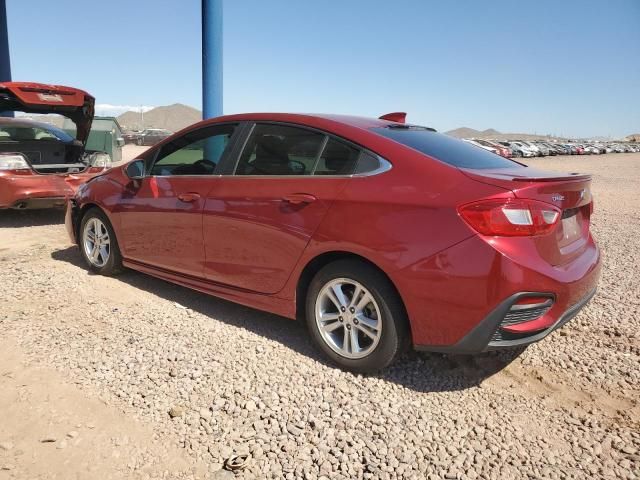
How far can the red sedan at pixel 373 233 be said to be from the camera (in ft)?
8.56

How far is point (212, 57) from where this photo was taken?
29.4 ft

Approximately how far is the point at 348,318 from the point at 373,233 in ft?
1.90

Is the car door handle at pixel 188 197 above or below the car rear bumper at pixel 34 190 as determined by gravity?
above

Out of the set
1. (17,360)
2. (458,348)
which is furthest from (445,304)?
(17,360)

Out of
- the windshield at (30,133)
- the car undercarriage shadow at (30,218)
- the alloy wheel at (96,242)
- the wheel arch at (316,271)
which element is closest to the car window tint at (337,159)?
the wheel arch at (316,271)

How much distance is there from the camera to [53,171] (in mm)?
7328

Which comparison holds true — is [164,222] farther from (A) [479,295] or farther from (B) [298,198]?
(A) [479,295]

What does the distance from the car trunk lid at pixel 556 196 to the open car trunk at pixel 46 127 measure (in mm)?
6177

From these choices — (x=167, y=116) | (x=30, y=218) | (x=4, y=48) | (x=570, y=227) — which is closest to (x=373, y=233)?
(x=570, y=227)

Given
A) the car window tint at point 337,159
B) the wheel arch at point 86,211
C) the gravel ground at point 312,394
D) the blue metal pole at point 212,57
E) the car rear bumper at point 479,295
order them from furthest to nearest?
the blue metal pole at point 212,57 < the wheel arch at point 86,211 < the car window tint at point 337,159 < the car rear bumper at point 479,295 < the gravel ground at point 312,394

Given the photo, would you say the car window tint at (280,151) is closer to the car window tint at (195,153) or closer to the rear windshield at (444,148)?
the car window tint at (195,153)

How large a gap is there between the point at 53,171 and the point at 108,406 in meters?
5.72

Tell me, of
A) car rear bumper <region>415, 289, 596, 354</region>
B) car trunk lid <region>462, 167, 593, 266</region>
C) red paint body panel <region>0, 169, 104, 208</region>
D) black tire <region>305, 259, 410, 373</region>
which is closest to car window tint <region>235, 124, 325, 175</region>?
black tire <region>305, 259, 410, 373</region>

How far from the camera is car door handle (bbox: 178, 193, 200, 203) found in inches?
152
